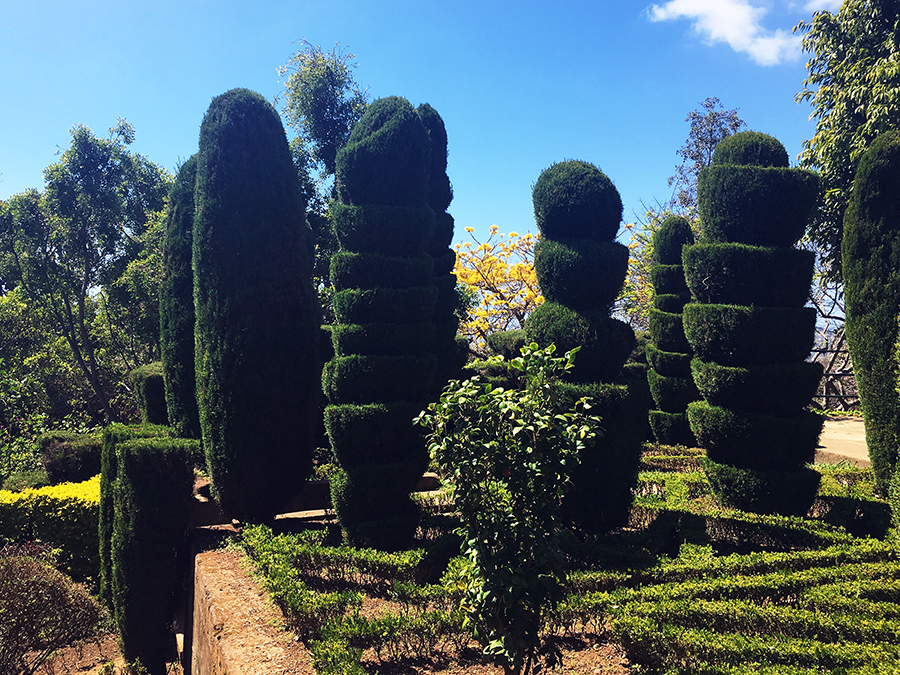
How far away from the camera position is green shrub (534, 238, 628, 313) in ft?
24.1

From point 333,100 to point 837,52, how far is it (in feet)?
52.7

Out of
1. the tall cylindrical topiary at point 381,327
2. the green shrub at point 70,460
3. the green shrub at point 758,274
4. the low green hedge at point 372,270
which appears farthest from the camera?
the green shrub at point 70,460

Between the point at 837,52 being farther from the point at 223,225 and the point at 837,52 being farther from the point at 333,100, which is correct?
the point at 223,225

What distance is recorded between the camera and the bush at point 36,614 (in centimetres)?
681

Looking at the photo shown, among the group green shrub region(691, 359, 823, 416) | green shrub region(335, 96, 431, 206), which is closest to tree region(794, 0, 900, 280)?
green shrub region(691, 359, 823, 416)

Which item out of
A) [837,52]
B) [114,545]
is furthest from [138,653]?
[837,52]

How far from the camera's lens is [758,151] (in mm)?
8594

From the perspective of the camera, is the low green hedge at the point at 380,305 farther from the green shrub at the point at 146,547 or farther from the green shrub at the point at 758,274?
the green shrub at the point at 758,274

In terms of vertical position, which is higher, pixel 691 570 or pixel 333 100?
pixel 333 100

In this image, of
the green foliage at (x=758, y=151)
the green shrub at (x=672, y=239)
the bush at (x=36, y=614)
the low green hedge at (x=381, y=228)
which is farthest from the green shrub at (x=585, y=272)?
the bush at (x=36, y=614)

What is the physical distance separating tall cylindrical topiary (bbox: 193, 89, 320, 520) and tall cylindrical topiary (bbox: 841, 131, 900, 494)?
31.4 ft

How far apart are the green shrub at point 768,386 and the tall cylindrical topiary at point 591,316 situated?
6.25ft

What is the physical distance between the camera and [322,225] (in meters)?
17.5

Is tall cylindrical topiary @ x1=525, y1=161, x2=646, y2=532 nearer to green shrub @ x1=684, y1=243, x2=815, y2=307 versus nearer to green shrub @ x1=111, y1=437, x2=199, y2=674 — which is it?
green shrub @ x1=684, y1=243, x2=815, y2=307
